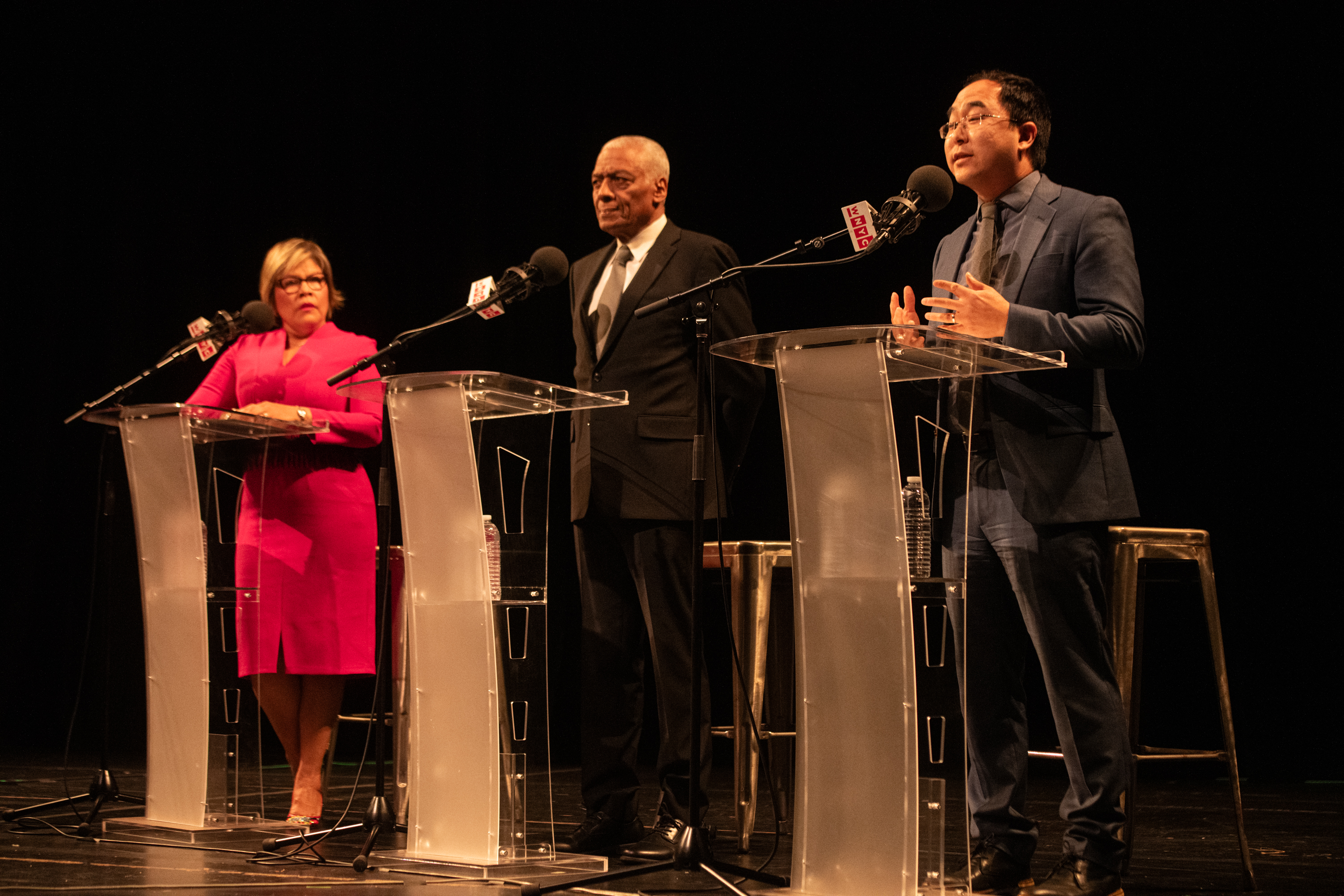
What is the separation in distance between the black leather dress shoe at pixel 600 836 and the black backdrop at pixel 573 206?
5.34 feet

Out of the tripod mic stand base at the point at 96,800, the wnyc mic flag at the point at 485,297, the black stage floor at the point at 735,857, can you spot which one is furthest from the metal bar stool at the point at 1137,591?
the tripod mic stand base at the point at 96,800

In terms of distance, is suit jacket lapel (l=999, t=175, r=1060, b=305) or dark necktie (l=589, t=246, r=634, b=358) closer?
suit jacket lapel (l=999, t=175, r=1060, b=305)

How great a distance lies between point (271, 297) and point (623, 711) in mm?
1812

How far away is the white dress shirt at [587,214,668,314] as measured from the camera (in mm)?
3223

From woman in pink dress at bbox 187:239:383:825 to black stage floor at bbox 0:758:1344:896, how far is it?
0.45 m

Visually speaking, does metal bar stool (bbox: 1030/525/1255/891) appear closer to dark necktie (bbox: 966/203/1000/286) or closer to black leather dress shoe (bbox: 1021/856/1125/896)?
black leather dress shoe (bbox: 1021/856/1125/896)

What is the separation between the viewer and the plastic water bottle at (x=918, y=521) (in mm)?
2266

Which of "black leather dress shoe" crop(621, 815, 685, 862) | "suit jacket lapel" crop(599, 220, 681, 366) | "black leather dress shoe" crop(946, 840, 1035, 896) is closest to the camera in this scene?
"black leather dress shoe" crop(946, 840, 1035, 896)

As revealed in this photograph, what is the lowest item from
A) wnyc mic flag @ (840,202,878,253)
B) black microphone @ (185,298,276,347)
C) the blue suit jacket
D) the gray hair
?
the blue suit jacket

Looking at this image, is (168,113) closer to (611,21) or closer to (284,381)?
(611,21)

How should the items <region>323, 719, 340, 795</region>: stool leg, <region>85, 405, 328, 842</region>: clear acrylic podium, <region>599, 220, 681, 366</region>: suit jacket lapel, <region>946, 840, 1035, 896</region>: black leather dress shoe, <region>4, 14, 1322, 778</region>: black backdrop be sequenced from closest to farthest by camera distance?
<region>946, 840, 1035, 896</region>: black leather dress shoe < <region>599, 220, 681, 366</region>: suit jacket lapel < <region>85, 405, 328, 842</region>: clear acrylic podium < <region>323, 719, 340, 795</region>: stool leg < <region>4, 14, 1322, 778</region>: black backdrop

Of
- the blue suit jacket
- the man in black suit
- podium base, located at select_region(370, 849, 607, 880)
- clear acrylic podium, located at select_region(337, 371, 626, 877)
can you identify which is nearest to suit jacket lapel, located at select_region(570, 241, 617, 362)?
the man in black suit

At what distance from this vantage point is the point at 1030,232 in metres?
2.48

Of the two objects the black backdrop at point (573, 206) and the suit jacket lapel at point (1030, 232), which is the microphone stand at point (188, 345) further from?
the suit jacket lapel at point (1030, 232)
